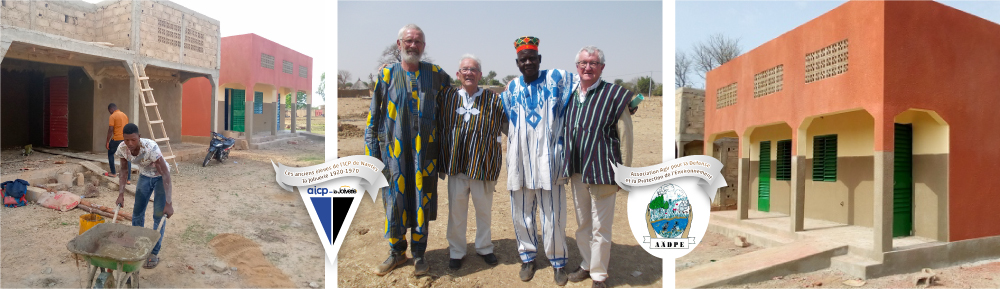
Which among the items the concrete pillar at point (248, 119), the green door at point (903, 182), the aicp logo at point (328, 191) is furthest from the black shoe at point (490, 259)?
the concrete pillar at point (248, 119)

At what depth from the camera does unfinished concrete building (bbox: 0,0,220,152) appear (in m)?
9.16

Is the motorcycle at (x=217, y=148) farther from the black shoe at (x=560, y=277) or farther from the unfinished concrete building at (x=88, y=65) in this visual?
the black shoe at (x=560, y=277)

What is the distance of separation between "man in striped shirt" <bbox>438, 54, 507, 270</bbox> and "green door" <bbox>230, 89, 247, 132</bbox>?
601 inches

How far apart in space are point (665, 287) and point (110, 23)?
439 inches

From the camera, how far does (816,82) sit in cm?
700

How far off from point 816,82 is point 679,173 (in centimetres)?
501

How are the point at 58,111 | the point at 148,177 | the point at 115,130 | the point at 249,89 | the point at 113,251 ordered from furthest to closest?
the point at 249,89 < the point at 58,111 < the point at 115,130 < the point at 148,177 < the point at 113,251

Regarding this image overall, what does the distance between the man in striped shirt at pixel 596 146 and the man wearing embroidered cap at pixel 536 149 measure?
0.09 meters

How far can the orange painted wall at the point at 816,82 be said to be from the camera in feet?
19.7

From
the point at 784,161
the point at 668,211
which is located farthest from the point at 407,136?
the point at 784,161

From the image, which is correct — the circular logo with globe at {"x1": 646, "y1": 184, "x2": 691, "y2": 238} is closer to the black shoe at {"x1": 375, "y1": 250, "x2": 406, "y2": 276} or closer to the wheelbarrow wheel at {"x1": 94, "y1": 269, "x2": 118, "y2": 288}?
the black shoe at {"x1": 375, "y1": 250, "x2": 406, "y2": 276}

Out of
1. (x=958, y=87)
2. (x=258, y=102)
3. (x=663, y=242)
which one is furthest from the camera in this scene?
(x=258, y=102)

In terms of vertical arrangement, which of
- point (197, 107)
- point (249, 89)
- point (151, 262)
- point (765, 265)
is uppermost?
point (249, 89)

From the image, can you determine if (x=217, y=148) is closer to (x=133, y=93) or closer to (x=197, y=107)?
(x=133, y=93)
